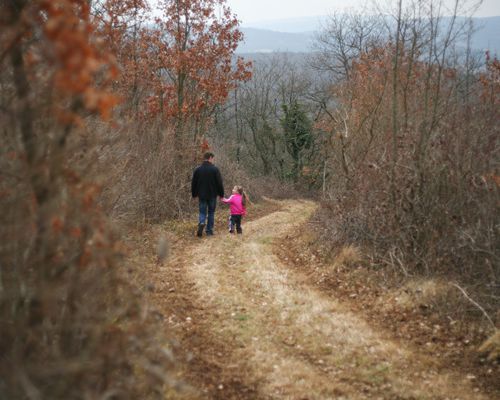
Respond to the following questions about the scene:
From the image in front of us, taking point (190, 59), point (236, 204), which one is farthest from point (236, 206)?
point (190, 59)

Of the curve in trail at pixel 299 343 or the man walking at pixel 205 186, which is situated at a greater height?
the man walking at pixel 205 186

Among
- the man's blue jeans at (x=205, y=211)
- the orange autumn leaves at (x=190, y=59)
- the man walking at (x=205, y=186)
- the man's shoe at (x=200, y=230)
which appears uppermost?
the orange autumn leaves at (x=190, y=59)

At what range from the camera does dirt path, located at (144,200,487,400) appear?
5.27 metres

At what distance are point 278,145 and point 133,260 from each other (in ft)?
102

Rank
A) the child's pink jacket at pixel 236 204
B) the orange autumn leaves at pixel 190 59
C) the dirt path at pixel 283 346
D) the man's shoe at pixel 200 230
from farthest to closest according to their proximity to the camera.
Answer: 1. the orange autumn leaves at pixel 190 59
2. the child's pink jacket at pixel 236 204
3. the man's shoe at pixel 200 230
4. the dirt path at pixel 283 346

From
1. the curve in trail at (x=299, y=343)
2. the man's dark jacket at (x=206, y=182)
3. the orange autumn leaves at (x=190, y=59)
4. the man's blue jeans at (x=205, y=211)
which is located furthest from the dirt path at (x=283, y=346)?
the orange autumn leaves at (x=190, y=59)

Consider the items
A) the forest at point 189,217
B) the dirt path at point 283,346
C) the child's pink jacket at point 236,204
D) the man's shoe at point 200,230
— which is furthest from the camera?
the child's pink jacket at point 236,204

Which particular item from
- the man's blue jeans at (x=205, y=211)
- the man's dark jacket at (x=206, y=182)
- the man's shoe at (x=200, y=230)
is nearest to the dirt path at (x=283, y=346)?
the man's shoe at (x=200, y=230)

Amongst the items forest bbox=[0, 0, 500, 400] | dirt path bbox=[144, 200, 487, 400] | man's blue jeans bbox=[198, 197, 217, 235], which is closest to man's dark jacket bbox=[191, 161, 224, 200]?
man's blue jeans bbox=[198, 197, 217, 235]

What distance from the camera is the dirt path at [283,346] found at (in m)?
5.27

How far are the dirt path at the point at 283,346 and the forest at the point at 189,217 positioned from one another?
1.7 inches

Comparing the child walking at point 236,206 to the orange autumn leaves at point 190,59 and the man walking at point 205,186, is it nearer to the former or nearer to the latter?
the man walking at point 205,186

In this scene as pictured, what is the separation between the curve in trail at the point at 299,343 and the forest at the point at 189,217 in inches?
1.9

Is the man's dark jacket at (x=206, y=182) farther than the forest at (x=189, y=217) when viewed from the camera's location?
Yes
